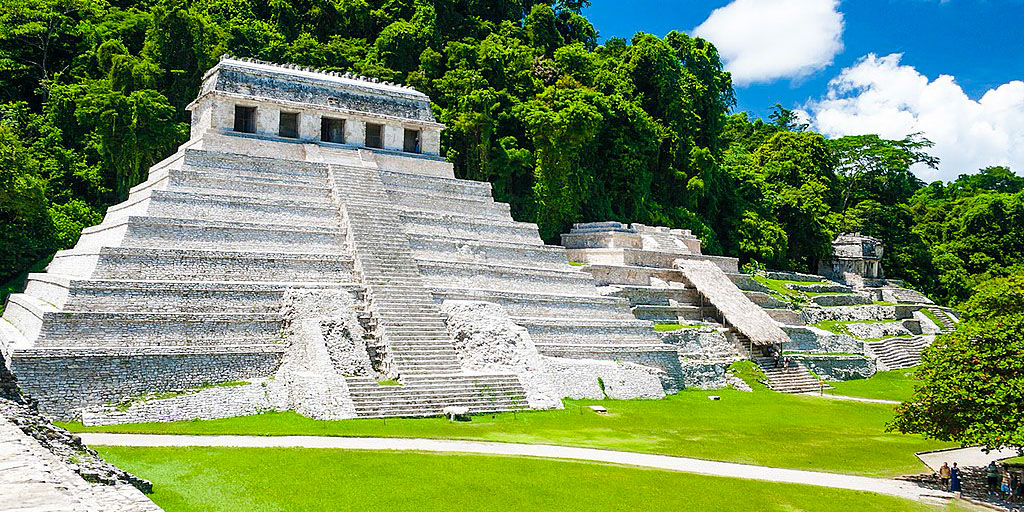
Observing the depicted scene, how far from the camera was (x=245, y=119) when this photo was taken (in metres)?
34.0

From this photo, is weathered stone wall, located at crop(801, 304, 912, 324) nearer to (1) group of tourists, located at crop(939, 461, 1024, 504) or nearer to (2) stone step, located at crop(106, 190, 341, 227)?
(1) group of tourists, located at crop(939, 461, 1024, 504)

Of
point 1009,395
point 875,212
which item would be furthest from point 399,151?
point 875,212

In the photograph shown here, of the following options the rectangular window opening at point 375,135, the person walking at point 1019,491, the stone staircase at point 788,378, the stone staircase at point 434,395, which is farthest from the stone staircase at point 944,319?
the stone staircase at point 434,395

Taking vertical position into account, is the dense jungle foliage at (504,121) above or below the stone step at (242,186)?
above

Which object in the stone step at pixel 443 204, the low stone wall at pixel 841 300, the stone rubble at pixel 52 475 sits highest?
the stone step at pixel 443 204

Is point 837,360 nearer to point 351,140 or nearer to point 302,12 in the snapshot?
point 351,140

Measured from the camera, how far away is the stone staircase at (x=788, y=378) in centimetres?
3484

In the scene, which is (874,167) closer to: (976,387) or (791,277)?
(791,277)

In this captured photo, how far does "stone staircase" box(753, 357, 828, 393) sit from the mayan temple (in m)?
5.71

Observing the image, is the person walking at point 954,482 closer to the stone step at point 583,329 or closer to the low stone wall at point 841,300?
the stone step at point 583,329

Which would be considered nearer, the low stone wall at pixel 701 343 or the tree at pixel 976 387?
the tree at pixel 976 387

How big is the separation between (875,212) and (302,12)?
139 ft

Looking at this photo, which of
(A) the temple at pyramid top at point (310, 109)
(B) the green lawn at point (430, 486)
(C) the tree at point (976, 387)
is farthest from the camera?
(A) the temple at pyramid top at point (310, 109)

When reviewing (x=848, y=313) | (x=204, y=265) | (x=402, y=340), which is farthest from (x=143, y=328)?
(x=848, y=313)
